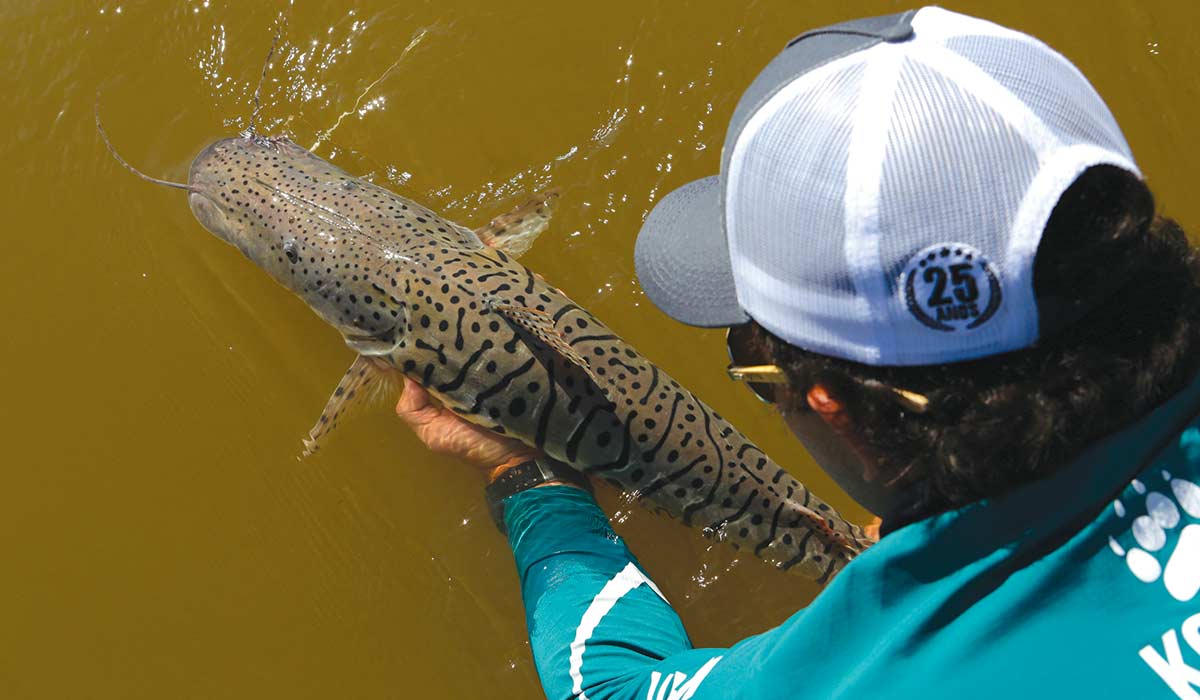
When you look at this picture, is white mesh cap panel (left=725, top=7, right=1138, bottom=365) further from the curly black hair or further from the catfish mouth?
the catfish mouth

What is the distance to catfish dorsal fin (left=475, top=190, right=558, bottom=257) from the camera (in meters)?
4.35

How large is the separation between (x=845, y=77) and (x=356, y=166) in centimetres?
346

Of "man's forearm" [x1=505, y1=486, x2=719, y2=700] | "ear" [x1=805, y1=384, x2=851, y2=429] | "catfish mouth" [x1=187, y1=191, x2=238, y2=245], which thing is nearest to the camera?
"ear" [x1=805, y1=384, x2=851, y2=429]

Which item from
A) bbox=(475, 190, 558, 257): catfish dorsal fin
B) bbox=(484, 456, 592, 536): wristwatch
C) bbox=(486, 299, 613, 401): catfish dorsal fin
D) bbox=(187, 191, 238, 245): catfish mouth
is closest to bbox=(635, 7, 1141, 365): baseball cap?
bbox=(486, 299, 613, 401): catfish dorsal fin

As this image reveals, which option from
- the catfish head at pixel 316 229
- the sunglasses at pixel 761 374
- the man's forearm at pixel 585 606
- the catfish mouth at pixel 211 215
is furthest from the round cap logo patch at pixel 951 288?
the catfish mouth at pixel 211 215

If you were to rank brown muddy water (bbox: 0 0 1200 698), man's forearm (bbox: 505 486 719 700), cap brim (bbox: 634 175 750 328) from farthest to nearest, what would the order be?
1. brown muddy water (bbox: 0 0 1200 698)
2. man's forearm (bbox: 505 486 719 700)
3. cap brim (bbox: 634 175 750 328)

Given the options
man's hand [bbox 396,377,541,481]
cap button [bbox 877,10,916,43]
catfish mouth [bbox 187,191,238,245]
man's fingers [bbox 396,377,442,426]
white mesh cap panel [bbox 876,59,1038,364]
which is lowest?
man's hand [bbox 396,377,541,481]

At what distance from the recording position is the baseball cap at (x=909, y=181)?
60.0 inches

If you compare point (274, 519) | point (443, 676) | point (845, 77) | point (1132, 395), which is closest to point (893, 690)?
→ point (1132, 395)

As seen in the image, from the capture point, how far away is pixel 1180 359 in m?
1.59

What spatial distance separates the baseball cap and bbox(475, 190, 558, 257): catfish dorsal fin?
2.64 metres

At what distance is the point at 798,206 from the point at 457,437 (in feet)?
8.62

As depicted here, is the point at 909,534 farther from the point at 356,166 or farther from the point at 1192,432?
the point at 356,166

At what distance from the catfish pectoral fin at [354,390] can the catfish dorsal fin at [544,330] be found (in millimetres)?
650
